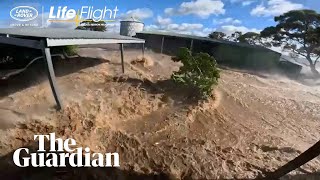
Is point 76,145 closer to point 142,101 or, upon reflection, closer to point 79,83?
point 142,101

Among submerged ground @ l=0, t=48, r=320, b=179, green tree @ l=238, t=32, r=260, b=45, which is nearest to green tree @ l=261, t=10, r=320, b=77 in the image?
green tree @ l=238, t=32, r=260, b=45

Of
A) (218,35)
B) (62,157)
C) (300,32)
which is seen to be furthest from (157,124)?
(218,35)

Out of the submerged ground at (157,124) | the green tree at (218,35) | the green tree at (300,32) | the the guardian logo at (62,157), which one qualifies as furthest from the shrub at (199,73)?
the green tree at (218,35)

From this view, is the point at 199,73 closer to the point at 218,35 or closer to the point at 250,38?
the point at 250,38

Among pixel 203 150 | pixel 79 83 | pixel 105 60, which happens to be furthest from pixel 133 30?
pixel 203 150

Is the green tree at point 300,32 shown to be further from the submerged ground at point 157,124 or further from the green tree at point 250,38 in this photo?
the submerged ground at point 157,124

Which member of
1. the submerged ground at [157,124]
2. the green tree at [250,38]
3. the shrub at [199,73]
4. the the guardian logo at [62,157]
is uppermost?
the green tree at [250,38]
